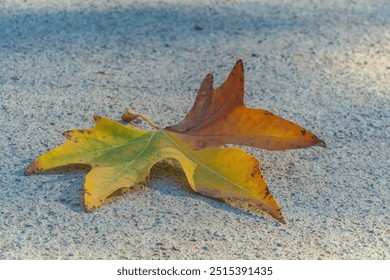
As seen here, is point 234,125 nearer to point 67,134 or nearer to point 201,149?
point 201,149

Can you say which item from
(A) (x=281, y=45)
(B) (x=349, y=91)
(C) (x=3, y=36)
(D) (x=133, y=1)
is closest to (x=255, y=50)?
(A) (x=281, y=45)

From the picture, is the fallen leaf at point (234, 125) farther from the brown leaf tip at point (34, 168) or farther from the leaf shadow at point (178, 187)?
the brown leaf tip at point (34, 168)

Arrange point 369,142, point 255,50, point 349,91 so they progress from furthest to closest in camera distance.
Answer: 1. point 255,50
2. point 349,91
3. point 369,142

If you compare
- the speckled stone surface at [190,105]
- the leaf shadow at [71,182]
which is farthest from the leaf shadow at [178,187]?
the leaf shadow at [71,182]

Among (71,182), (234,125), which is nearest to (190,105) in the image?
(234,125)

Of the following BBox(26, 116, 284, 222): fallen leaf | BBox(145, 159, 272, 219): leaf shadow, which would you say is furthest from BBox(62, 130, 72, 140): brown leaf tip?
BBox(145, 159, 272, 219): leaf shadow
